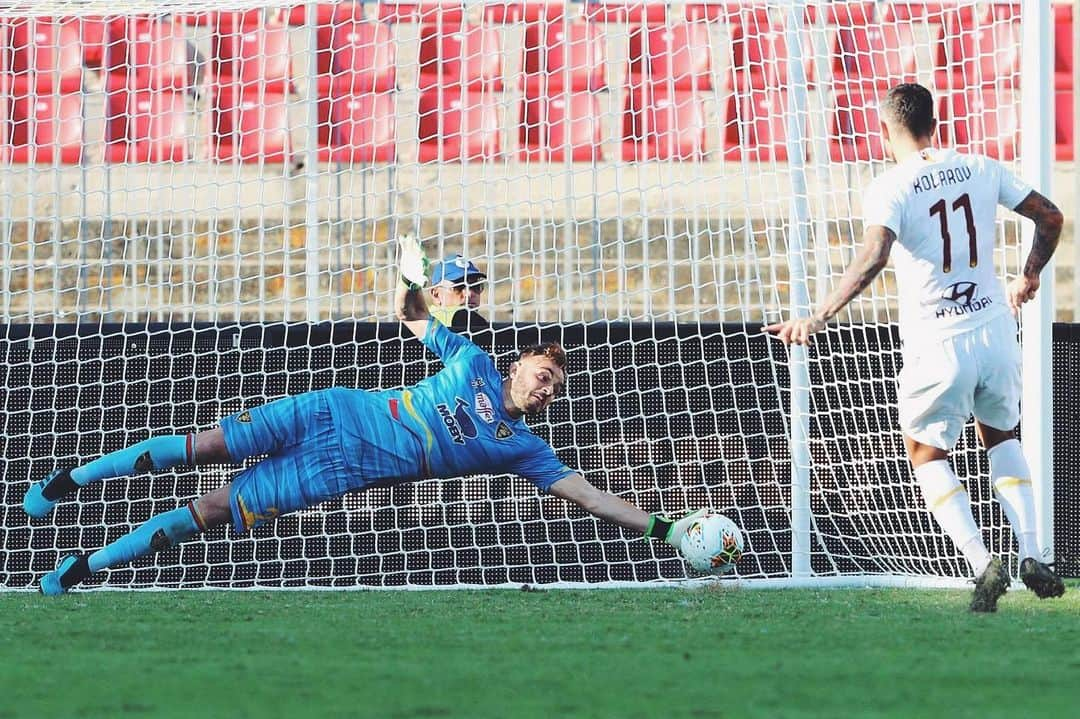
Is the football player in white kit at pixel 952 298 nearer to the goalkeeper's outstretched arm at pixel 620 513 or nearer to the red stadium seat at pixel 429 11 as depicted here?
the goalkeeper's outstretched arm at pixel 620 513

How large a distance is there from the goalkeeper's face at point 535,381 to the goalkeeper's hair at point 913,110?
1.45 m

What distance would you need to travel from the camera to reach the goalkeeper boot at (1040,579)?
15.7ft

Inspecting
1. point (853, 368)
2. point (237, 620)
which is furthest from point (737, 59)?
point (237, 620)

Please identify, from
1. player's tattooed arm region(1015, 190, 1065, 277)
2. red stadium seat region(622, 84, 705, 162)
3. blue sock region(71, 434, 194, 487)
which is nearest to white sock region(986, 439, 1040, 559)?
player's tattooed arm region(1015, 190, 1065, 277)

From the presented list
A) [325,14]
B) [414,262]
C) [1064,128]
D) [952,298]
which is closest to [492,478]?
[414,262]

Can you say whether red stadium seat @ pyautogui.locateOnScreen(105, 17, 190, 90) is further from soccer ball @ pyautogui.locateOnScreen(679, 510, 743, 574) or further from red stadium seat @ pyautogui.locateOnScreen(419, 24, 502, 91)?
soccer ball @ pyautogui.locateOnScreen(679, 510, 743, 574)

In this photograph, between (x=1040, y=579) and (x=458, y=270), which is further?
(x=458, y=270)

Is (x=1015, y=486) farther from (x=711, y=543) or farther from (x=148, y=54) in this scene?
(x=148, y=54)

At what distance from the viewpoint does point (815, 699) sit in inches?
131

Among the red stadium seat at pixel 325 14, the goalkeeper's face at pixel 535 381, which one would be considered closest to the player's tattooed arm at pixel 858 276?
the goalkeeper's face at pixel 535 381

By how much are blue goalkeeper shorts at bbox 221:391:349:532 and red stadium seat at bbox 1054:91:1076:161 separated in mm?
6577

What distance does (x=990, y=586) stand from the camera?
15.6ft

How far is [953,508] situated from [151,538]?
9.00ft

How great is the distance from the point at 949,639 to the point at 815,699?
3.46ft
